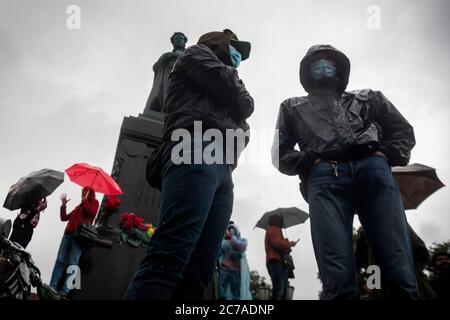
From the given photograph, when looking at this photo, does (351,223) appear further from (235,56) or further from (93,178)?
(93,178)

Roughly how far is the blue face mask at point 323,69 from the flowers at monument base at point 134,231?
3.34 metres

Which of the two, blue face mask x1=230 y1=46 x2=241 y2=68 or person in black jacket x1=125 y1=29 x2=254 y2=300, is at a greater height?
blue face mask x1=230 y1=46 x2=241 y2=68

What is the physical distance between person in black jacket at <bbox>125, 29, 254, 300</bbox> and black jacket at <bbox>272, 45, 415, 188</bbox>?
0.46m

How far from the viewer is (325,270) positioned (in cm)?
199

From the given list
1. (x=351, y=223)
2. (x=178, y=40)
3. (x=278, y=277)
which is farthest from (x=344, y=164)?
(x=178, y=40)

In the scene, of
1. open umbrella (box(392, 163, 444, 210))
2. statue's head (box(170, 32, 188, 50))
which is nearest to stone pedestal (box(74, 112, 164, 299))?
statue's head (box(170, 32, 188, 50))

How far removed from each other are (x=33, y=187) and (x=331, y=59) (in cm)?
509

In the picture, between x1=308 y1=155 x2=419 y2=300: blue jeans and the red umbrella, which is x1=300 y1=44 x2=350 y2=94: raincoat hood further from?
the red umbrella

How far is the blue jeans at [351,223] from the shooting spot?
1.91 metres

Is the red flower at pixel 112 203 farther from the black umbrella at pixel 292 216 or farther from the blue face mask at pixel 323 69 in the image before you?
the black umbrella at pixel 292 216

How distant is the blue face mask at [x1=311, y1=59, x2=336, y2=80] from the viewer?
9.19 feet
